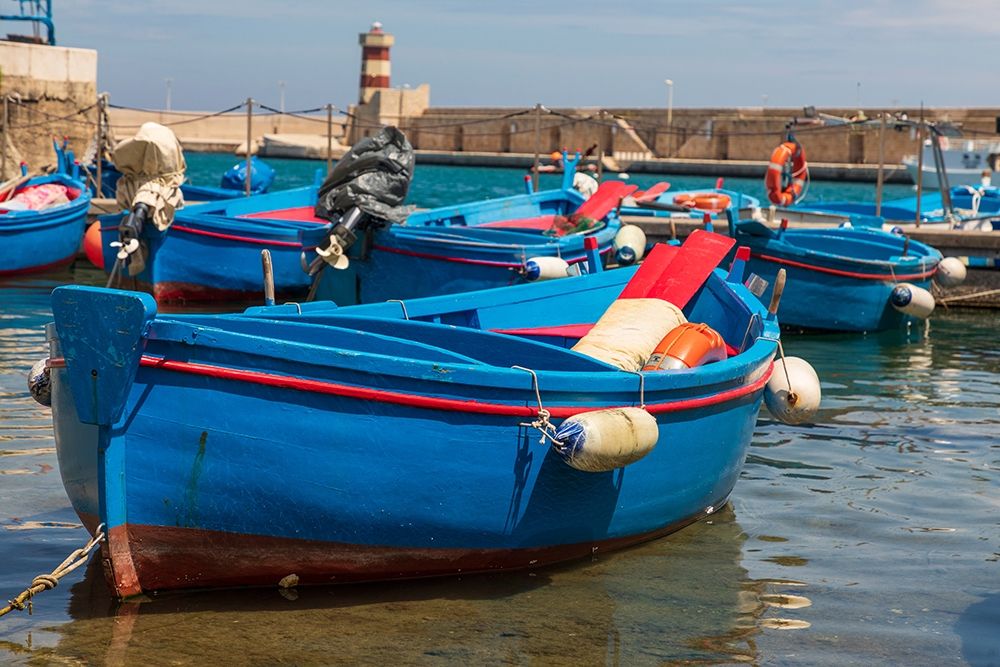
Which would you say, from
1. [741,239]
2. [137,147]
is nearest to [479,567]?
[137,147]

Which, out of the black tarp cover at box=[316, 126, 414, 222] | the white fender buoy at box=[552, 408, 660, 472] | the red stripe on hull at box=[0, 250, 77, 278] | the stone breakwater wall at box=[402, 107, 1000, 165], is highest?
the stone breakwater wall at box=[402, 107, 1000, 165]

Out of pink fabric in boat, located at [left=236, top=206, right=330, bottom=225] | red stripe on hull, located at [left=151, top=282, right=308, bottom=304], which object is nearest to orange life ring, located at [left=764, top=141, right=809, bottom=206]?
pink fabric in boat, located at [left=236, top=206, right=330, bottom=225]

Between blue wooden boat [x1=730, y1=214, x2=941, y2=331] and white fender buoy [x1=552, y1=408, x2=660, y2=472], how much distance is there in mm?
8135

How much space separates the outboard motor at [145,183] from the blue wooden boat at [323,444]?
22.1ft

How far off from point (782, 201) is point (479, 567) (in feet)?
44.2

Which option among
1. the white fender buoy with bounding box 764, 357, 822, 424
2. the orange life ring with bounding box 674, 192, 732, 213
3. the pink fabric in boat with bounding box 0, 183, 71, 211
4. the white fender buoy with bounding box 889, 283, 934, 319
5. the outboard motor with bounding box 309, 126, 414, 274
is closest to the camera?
the white fender buoy with bounding box 764, 357, 822, 424

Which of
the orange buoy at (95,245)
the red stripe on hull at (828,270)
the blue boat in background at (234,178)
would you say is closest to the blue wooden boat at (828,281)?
the red stripe on hull at (828,270)

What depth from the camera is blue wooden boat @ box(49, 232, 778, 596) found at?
15.9 feet

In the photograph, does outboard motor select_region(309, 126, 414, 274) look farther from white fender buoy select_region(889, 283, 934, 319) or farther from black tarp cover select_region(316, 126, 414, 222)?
white fender buoy select_region(889, 283, 934, 319)

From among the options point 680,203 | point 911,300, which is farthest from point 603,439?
point 680,203

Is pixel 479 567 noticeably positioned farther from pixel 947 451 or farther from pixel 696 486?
pixel 947 451

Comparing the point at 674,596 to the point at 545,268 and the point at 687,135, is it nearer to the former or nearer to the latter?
the point at 545,268

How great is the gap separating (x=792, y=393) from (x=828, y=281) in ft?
22.6

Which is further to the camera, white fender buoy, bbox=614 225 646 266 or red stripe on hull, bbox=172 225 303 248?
red stripe on hull, bbox=172 225 303 248
